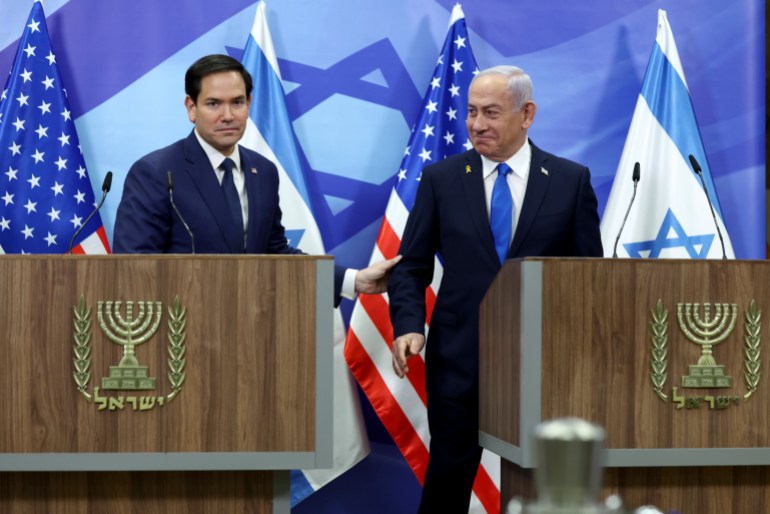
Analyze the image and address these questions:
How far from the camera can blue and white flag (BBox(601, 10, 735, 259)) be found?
4871 mm

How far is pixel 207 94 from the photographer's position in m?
3.69

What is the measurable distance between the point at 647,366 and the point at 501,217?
0.81m

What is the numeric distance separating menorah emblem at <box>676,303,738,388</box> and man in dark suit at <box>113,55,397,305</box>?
3.71 ft

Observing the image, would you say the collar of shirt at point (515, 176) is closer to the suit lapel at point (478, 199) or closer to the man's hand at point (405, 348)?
the suit lapel at point (478, 199)

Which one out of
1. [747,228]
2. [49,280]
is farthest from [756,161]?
[49,280]

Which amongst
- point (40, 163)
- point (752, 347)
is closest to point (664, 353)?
point (752, 347)

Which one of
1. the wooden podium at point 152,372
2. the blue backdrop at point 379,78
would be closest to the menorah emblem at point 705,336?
the wooden podium at point 152,372

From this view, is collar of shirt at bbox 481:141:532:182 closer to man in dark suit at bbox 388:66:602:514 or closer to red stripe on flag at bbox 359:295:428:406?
man in dark suit at bbox 388:66:602:514

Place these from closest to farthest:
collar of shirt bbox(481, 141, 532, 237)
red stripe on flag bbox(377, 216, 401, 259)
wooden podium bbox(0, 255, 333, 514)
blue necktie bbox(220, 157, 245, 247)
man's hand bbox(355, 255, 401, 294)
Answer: wooden podium bbox(0, 255, 333, 514), blue necktie bbox(220, 157, 245, 247), collar of shirt bbox(481, 141, 532, 237), man's hand bbox(355, 255, 401, 294), red stripe on flag bbox(377, 216, 401, 259)

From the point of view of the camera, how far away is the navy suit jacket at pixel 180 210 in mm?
3350

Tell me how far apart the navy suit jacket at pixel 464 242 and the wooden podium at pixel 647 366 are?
1.35 ft

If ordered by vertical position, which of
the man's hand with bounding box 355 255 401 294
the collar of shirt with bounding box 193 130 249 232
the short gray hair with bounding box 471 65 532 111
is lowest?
the man's hand with bounding box 355 255 401 294

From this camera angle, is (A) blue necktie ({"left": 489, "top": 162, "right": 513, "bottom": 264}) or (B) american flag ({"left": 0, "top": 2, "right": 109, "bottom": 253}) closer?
(A) blue necktie ({"left": 489, "top": 162, "right": 513, "bottom": 264})

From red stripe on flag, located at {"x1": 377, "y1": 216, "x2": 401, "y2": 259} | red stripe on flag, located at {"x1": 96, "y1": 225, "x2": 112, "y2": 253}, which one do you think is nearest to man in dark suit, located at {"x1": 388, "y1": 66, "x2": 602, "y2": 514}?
red stripe on flag, located at {"x1": 377, "y1": 216, "x2": 401, "y2": 259}
